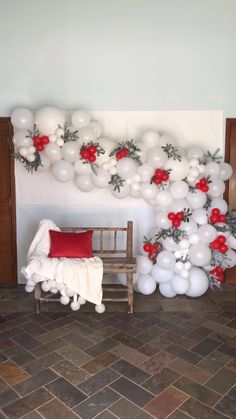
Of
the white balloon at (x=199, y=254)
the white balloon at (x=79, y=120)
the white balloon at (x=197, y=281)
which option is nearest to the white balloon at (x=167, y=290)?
the white balloon at (x=197, y=281)

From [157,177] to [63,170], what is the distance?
977 millimetres

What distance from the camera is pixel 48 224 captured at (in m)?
3.79

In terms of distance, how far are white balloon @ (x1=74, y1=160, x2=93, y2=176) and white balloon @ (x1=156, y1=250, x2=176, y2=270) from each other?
116cm

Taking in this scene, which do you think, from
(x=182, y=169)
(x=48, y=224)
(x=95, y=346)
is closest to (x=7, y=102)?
(x=48, y=224)

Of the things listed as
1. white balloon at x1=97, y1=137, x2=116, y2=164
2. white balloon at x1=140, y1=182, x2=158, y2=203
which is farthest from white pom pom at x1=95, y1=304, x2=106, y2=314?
white balloon at x1=97, y1=137, x2=116, y2=164

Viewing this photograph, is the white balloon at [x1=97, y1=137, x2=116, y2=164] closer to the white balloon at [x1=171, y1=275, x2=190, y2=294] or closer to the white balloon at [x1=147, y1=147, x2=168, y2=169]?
the white balloon at [x1=147, y1=147, x2=168, y2=169]

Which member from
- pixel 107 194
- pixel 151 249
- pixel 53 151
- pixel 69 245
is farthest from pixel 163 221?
pixel 53 151

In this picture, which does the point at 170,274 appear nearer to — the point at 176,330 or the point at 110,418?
the point at 176,330

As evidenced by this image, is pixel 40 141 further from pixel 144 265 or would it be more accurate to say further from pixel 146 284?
pixel 146 284

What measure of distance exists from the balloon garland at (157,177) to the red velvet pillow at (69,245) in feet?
1.90

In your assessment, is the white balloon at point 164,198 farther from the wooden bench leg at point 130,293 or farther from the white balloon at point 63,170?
the white balloon at point 63,170

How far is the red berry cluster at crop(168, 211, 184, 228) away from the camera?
12.2 feet

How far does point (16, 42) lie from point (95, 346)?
11.3 ft

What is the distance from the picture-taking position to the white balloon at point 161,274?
3.88 metres
